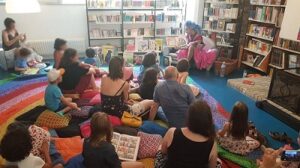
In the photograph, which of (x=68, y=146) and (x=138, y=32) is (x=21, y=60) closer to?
(x=138, y=32)

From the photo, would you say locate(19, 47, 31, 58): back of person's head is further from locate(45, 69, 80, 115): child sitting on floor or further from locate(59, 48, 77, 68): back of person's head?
locate(45, 69, 80, 115): child sitting on floor

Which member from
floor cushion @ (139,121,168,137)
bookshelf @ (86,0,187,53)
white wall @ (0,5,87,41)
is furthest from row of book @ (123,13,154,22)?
floor cushion @ (139,121,168,137)

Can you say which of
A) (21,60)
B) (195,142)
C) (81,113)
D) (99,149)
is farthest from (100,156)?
(21,60)

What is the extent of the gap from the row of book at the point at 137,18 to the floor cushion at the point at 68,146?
15.3 feet

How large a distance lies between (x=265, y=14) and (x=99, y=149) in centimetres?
541

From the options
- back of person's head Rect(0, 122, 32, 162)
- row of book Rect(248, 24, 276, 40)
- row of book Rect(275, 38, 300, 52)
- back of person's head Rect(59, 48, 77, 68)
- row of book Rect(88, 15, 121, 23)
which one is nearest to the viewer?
back of person's head Rect(0, 122, 32, 162)

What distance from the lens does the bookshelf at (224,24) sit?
6.66 meters

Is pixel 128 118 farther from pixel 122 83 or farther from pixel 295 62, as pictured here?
pixel 295 62

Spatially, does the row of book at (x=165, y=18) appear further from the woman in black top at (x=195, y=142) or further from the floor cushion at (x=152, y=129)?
the woman in black top at (x=195, y=142)

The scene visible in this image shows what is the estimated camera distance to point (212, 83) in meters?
5.77

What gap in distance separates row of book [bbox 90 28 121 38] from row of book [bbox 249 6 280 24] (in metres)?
3.47

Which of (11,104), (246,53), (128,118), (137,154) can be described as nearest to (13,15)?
(11,104)

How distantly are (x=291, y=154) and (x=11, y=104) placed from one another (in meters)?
4.01

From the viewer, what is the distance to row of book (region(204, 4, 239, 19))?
6630mm
